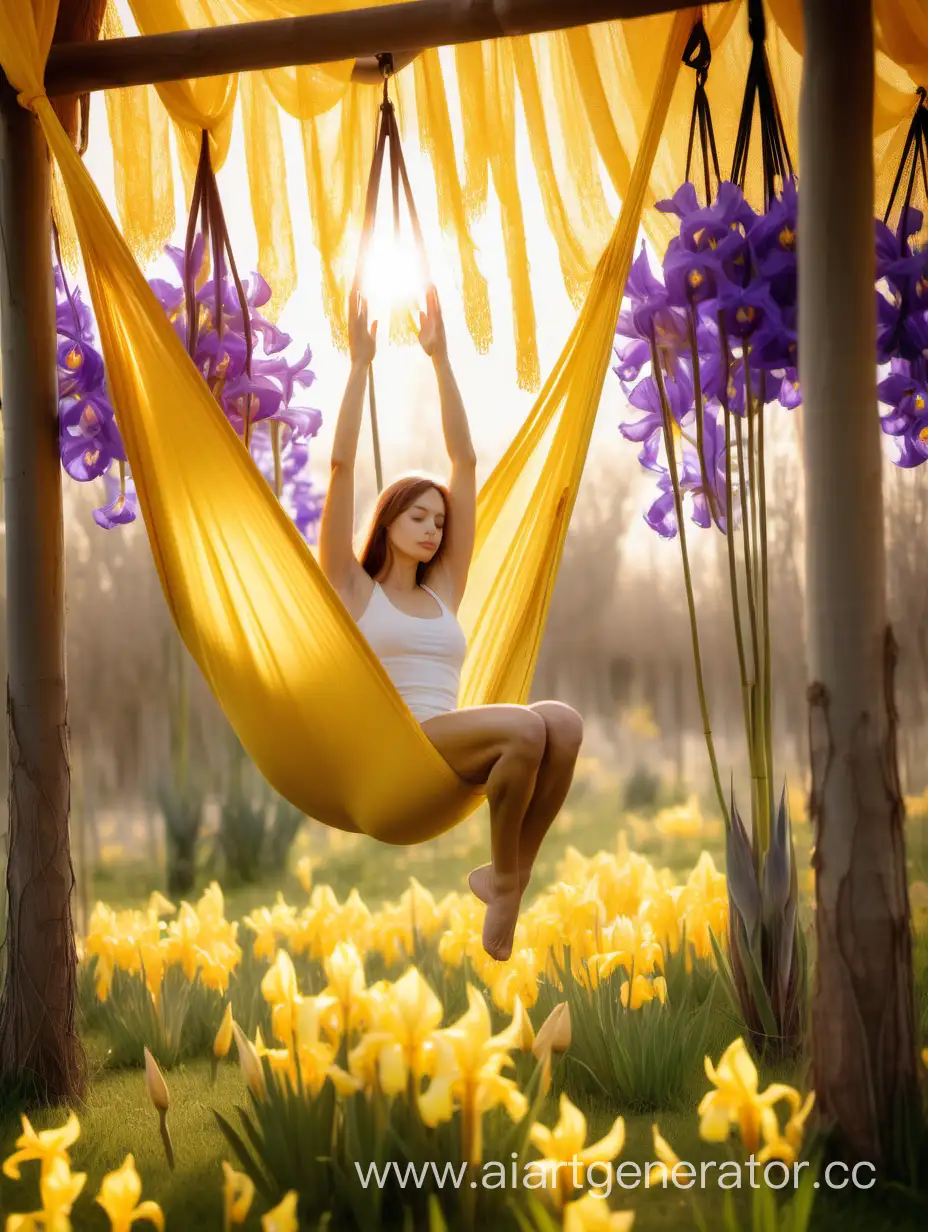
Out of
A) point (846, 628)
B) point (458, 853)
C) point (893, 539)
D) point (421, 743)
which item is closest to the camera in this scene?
point (846, 628)

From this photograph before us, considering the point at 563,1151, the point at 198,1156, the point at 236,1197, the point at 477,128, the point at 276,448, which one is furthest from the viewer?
the point at 276,448

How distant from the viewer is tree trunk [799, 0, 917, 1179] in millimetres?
1379

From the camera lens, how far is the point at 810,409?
145cm

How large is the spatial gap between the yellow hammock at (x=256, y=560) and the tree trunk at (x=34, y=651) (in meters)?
0.19

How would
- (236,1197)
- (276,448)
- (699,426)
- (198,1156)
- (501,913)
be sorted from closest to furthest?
(236,1197) < (198,1156) < (501,913) < (699,426) < (276,448)

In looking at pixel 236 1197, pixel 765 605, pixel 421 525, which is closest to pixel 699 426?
pixel 765 605

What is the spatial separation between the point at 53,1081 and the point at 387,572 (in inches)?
37.0

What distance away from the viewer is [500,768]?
5.32 feet

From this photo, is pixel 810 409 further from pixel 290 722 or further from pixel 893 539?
pixel 893 539

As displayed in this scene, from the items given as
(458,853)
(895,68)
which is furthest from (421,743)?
(458,853)

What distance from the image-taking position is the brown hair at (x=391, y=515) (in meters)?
1.88

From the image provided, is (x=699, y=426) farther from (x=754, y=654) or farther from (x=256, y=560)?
(x=256, y=560)

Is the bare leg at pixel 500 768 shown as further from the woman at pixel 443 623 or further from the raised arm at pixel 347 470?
the raised arm at pixel 347 470

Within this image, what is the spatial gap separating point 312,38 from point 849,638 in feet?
3.77
